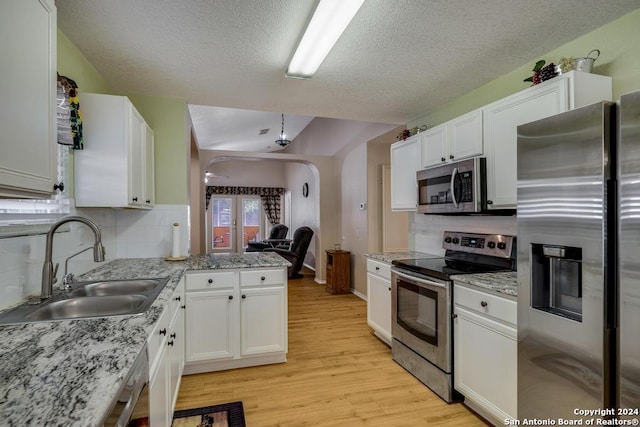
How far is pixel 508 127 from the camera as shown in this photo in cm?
221

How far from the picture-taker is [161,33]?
200 cm

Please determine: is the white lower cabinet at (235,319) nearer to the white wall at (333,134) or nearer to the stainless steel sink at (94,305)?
the stainless steel sink at (94,305)

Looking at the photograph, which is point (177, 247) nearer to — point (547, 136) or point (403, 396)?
point (403, 396)

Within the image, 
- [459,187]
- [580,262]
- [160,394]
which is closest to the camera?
Result: [580,262]

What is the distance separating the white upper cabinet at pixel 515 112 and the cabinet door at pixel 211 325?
219cm

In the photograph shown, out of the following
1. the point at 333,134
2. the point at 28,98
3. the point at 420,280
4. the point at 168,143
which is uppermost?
the point at 333,134

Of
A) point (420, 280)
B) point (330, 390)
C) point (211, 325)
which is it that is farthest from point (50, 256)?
point (420, 280)

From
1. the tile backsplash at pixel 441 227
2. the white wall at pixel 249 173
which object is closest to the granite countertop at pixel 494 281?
the tile backsplash at pixel 441 227

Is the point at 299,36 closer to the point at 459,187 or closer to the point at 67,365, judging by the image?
the point at 459,187

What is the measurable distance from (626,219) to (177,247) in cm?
302

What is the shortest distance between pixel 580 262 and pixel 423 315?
1.26 meters

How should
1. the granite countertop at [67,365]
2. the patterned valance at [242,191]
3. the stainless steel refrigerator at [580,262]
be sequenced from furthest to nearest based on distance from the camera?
the patterned valance at [242,191] < the stainless steel refrigerator at [580,262] < the granite countertop at [67,365]

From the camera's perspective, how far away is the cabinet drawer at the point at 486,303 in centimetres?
178

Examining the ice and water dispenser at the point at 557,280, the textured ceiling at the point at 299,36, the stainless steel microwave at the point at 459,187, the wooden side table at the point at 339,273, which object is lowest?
the wooden side table at the point at 339,273
